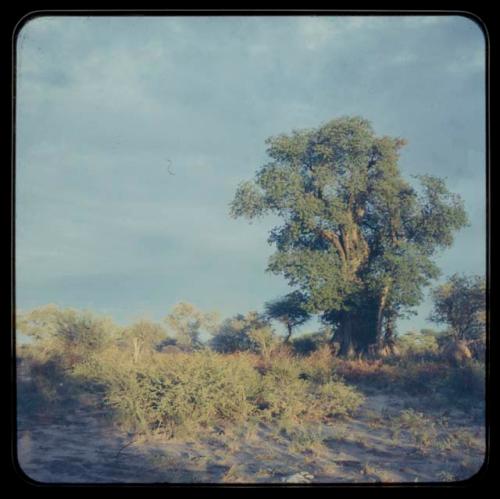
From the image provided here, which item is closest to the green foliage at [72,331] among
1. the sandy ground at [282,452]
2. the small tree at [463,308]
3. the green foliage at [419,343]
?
the sandy ground at [282,452]

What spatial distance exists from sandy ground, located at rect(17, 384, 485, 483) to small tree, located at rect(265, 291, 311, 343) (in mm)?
281

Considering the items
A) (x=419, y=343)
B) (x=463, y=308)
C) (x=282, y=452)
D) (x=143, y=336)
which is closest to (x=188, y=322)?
(x=143, y=336)

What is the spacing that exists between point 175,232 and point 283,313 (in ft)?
1.24

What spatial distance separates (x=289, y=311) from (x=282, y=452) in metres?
0.40

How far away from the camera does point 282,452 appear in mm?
2113

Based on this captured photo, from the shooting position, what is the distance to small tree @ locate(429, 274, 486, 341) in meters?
2.10

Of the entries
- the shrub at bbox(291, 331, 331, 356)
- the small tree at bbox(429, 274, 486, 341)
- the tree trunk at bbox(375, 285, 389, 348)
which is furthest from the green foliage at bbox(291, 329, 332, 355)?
the small tree at bbox(429, 274, 486, 341)

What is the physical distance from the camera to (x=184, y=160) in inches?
83.0

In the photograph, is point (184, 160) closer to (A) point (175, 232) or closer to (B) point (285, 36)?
(A) point (175, 232)

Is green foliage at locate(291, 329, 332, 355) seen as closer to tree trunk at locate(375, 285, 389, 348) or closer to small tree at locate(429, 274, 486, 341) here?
tree trunk at locate(375, 285, 389, 348)

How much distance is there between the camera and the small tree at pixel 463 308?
210 cm

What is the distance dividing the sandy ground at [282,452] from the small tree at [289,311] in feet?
0.92

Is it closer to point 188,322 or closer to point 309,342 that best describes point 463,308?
point 309,342
